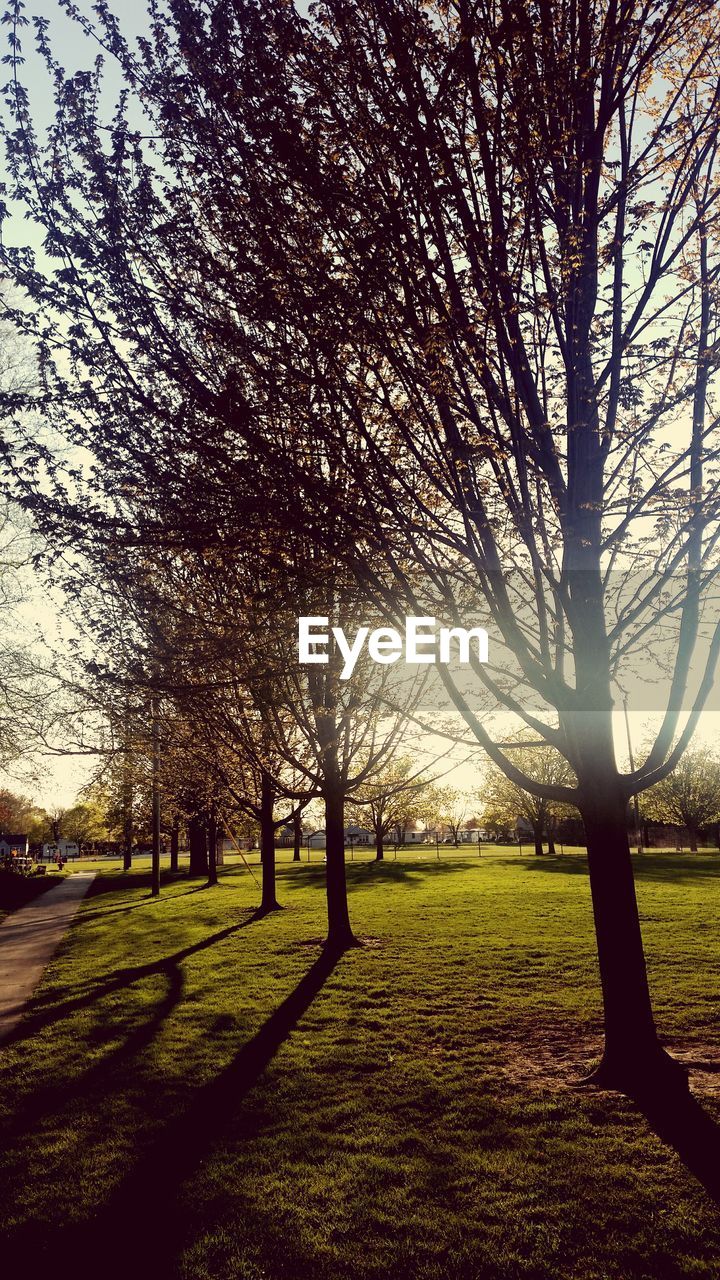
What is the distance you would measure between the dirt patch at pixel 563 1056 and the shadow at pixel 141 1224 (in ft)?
8.75

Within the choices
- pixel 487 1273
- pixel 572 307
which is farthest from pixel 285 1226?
pixel 572 307

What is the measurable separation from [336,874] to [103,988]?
14.7ft

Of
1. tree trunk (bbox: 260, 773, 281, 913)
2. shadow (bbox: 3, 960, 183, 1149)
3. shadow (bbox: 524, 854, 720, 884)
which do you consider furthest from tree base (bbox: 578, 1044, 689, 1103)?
shadow (bbox: 524, 854, 720, 884)

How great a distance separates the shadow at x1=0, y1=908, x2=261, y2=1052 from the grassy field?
0.21 feet

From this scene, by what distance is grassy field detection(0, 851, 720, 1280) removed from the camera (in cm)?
419

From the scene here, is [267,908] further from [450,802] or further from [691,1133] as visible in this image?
[450,802]

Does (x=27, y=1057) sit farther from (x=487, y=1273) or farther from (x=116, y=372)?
(x=116, y=372)

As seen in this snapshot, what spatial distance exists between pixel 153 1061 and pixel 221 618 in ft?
15.3

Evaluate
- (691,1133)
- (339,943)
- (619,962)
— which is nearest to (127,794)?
(339,943)

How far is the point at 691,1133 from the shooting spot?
17.7ft

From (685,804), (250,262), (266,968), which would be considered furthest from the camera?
(685,804)

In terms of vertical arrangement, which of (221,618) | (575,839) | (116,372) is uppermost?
(116,372)

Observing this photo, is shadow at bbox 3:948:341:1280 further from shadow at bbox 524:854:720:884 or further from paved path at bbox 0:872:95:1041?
shadow at bbox 524:854:720:884

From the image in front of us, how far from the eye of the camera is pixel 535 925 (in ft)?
53.2
